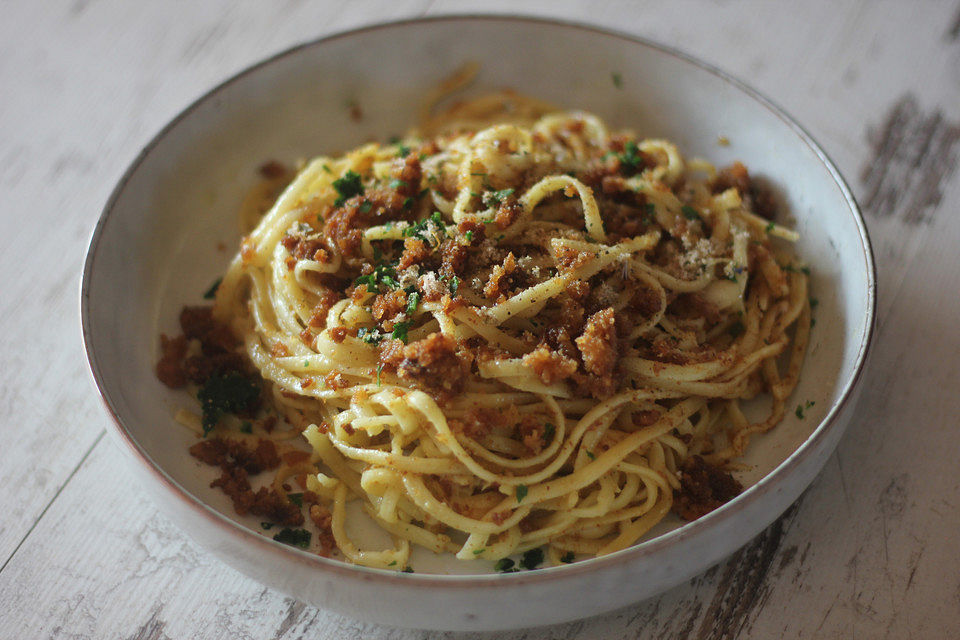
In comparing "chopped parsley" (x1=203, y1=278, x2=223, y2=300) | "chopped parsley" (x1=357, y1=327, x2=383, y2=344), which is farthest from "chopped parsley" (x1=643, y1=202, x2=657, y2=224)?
"chopped parsley" (x1=203, y1=278, x2=223, y2=300)

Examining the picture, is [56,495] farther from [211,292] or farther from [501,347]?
[501,347]

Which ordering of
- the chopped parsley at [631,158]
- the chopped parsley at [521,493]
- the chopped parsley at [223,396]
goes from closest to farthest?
the chopped parsley at [521,493], the chopped parsley at [223,396], the chopped parsley at [631,158]

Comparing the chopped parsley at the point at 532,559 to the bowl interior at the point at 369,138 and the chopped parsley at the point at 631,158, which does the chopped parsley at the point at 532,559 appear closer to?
the bowl interior at the point at 369,138

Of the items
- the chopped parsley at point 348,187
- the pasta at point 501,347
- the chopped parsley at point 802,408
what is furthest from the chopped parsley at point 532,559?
the chopped parsley at point 348,187

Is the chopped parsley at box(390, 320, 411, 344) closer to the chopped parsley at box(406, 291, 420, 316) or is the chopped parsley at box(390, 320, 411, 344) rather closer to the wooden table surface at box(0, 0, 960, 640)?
the chopped parsley at box(406, 291, 420, 316)

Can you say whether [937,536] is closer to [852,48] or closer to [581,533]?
[581,533]
